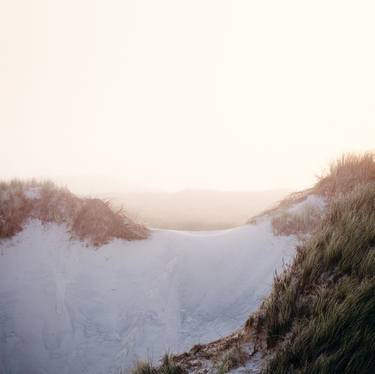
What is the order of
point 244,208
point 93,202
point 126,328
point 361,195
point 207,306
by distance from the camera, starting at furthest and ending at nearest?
point 244,208 → point 93,202 → point 207,306 → point 126,328 → point 361,195

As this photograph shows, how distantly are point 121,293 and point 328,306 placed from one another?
6049 mm

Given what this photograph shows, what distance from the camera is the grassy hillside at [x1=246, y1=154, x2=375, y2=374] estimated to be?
1.97 metres

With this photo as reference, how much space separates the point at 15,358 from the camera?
6504 mm

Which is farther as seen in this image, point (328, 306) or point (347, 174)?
point (347, 174)

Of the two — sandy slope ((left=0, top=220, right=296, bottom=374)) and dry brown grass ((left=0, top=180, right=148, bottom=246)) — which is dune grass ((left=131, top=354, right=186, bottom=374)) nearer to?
sandy slope ((left=0, top=220, right=296, bottom=374))

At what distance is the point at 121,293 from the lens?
24.7 ft

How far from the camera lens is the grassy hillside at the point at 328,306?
197 centimetres

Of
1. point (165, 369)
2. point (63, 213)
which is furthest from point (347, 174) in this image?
point (63, 213)

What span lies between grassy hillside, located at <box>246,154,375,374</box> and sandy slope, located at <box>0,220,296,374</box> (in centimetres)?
387

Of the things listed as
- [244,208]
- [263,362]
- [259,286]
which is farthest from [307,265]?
[244,208]

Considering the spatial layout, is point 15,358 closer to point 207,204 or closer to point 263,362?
point 263,362

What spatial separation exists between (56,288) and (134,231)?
245 cm

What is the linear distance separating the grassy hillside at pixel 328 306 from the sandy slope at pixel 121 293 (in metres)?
3.87

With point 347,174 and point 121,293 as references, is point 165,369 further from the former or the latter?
point 347,174
